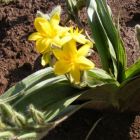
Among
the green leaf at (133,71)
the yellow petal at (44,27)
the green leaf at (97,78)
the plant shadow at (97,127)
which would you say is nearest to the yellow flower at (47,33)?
the yellow petal at (44,27)

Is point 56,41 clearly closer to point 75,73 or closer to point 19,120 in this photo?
point 75,73

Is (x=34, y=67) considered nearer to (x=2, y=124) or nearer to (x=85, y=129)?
(x=85, y=129)

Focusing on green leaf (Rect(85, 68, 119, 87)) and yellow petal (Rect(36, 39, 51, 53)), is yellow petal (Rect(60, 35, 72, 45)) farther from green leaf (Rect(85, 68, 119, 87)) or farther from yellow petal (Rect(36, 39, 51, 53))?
green leaf (Rect(85, 68, 119, 87))

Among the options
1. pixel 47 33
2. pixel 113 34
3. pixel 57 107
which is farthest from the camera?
pixel 113 34

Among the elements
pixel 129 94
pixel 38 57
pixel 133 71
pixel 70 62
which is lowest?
pixel 129 94

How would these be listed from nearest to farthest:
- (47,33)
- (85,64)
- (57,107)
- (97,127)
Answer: (85,64) → (47,33) → (57,107) → (97,127)

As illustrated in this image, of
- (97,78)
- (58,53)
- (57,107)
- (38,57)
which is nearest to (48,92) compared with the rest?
(57,107)

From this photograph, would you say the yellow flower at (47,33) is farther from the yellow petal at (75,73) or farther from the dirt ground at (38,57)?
the dirt ground at (38,57)

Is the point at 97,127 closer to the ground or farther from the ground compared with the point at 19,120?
closer to the ground

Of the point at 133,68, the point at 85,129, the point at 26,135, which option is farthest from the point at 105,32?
the point at 26,135
